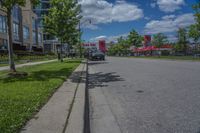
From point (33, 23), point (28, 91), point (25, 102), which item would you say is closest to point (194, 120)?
point (25, 102)

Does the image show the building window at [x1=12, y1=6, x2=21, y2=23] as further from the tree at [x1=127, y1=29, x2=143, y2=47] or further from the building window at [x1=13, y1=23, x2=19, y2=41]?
the tree at [x1=127, y1=29, x2=143, y2=47]

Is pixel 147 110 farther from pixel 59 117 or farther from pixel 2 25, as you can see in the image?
pixel 2 25

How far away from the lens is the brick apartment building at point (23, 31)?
4492cm

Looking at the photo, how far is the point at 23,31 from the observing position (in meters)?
58.6

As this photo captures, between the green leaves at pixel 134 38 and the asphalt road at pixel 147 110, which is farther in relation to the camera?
the green leaves at pixel 134 38

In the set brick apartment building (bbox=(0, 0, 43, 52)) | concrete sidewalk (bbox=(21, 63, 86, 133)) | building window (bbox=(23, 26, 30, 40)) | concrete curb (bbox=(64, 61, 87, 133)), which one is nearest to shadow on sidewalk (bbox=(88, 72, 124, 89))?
concrete sidewalk (bbox=(21, 63, 86, 133))

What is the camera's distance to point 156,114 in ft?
20.8

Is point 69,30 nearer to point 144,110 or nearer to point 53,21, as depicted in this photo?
point 53,21

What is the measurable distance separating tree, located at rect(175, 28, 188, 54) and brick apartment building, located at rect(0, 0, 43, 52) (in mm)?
34534

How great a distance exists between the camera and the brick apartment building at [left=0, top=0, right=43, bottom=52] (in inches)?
1768

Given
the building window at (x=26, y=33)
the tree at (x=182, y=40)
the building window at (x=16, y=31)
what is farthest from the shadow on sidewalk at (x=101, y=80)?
the tree at (x=182, y=40)

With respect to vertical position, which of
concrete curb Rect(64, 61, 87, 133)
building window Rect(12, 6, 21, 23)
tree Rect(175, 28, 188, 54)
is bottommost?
concrete curb Rect(64, 61, 87, 133)

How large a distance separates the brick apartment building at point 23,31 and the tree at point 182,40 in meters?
34.5

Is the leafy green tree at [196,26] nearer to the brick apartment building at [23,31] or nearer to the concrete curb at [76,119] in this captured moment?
the brick apartment building at [23,31]
